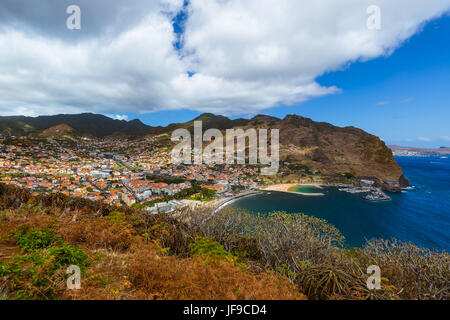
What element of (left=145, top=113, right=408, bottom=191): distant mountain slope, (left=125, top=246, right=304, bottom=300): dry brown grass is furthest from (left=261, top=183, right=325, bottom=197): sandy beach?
(left=125, top=246, right=304, bottom=300): dry brown grass

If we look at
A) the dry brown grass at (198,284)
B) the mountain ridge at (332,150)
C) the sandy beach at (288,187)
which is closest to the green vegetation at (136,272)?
the dry brown grass at (198,284)

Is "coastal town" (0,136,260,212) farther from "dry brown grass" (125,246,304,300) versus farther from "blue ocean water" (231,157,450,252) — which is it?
"dry brown grass" (125,246,304,300)

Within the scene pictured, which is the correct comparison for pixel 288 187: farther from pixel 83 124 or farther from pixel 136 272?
pixel 83 124

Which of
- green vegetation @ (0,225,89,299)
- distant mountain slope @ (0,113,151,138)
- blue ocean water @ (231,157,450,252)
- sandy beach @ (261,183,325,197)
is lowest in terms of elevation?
blue ocean water @ (231,157,450,252)

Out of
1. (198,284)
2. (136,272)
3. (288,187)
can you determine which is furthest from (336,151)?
(136,272)

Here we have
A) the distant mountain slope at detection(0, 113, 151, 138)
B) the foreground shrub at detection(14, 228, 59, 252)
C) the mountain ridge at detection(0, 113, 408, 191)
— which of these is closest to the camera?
the foreground shrub at detection(14, 228, 59, 252)

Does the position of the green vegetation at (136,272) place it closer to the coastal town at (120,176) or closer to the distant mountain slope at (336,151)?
the coastal town at (120,176)

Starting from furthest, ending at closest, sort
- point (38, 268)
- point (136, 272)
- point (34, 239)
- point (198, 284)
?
point (34, 239) → point (136, 272) → point (198, 284) → point (38, 268)

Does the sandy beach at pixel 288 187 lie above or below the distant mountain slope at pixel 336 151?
below

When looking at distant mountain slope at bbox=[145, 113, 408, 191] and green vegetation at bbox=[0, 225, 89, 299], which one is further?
distant mountain slope at bbox=[145, 113, 408, 191]
